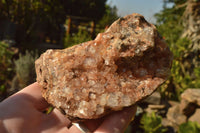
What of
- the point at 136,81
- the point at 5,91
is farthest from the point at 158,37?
the point at 5,91

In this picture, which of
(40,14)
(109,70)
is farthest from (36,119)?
(40,14)

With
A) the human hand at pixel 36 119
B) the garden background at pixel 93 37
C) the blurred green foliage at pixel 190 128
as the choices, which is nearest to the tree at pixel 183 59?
the garden background at pixel 93 37

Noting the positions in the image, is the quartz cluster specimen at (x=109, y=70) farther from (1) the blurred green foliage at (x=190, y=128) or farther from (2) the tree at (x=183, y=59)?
(2) the tree at (x=183, y=59)

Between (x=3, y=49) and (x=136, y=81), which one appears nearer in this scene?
(x=136, y=81)

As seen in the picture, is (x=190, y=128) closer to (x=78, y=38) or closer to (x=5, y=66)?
(x=78, y=38)

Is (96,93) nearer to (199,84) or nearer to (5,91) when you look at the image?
(5,91)

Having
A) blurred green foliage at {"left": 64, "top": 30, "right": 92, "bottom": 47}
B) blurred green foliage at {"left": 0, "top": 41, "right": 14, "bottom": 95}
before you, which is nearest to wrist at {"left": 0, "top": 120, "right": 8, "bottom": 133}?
blurred green foliage at {"left": 64, "top": 30, "right": 92, "bottom": 47}

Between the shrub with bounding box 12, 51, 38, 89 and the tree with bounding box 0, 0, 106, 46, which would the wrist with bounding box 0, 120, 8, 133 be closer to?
the tree with bounding box 0, 0, 106, 46
